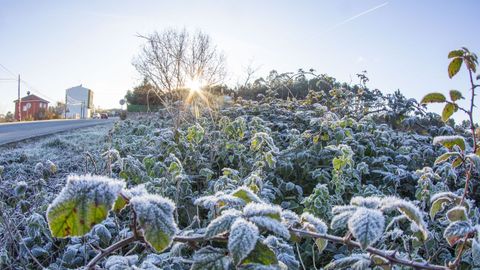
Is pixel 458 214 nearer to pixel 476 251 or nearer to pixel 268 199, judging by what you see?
pixel 476 251

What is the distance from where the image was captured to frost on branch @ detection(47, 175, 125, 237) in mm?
645

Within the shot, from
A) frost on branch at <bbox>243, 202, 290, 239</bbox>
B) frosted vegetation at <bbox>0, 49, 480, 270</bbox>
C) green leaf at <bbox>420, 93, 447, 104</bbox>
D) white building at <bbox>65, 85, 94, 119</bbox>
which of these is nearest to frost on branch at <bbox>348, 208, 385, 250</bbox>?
frosted vegetation at <bbox>0, 49, 480, 270</bbox>

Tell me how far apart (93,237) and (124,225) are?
0.23 metres

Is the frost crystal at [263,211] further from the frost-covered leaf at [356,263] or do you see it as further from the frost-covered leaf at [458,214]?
the frost-covered leaf at [458,214]

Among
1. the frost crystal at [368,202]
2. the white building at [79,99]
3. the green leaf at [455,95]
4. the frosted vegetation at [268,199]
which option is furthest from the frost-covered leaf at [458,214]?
the white building at [79,99]

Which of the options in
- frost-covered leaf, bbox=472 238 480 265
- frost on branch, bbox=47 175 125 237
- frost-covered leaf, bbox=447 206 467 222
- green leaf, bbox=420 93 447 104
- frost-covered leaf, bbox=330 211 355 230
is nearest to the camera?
frost on branch, bbox=47 175 125 237

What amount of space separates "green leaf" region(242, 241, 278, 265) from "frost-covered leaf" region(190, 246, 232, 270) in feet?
0.13

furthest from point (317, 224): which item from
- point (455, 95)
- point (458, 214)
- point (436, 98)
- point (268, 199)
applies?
point (268, 199)

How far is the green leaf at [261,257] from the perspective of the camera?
71cm

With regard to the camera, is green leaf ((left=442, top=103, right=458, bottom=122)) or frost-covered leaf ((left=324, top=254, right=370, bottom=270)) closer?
frost-covered leaf ((left=324, top=254, right=370, bottom=270))

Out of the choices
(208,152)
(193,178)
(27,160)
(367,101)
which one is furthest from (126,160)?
(367,101)

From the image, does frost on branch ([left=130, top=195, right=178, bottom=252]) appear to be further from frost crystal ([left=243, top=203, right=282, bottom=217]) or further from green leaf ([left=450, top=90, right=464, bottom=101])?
green leaf ([left=450, top=90, right=464, bottom=101])

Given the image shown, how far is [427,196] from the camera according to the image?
2100 millimetres

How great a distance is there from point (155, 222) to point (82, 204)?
0.13 metres
